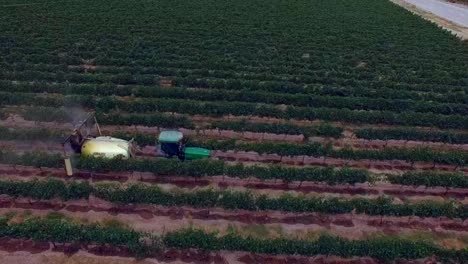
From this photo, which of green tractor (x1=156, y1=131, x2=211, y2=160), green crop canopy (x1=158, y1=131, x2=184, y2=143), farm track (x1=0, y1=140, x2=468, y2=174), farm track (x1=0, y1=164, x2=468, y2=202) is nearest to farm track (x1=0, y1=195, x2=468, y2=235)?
farm track (x1=0, y1=164, x2=468, y2=202)

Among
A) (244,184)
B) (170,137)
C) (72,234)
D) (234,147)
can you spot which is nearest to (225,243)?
(244,184)

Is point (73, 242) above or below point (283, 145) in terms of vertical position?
Answer: below

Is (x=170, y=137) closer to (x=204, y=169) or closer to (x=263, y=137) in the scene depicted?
(x=204, y=169)

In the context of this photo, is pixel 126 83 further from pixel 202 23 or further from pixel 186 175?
pixel 202 23

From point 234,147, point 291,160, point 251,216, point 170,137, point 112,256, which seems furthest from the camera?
point 291,160

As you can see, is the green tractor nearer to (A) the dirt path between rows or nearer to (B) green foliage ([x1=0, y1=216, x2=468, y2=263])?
(A) the dirt path between rows

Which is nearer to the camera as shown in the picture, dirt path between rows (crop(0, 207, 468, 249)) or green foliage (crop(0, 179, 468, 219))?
dirt path between rows (crop(0, 207, 468, 249))

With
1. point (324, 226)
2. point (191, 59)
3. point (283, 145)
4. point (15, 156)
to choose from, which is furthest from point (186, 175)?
point (191, 59)
